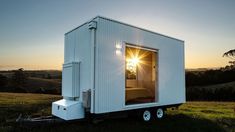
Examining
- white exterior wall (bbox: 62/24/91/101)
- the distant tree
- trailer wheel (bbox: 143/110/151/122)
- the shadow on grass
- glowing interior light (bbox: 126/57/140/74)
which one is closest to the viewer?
the shadow on grass

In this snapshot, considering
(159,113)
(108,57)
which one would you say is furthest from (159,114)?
(108,57)

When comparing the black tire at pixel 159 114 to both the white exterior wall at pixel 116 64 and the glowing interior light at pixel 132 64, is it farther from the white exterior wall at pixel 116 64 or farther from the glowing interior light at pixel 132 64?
the glowing interior light at pixel 132 64

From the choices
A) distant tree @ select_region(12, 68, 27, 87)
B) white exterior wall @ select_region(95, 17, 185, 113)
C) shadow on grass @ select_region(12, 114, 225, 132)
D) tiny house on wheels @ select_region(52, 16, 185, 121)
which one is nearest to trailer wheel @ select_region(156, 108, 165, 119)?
tiny house on wheels @ select_region(52, 16, 185, 121)

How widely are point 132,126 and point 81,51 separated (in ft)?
10.3

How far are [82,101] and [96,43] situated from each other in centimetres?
200

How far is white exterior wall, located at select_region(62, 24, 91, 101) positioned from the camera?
7.21 meters

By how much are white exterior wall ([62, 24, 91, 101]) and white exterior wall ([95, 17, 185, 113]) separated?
0.45m

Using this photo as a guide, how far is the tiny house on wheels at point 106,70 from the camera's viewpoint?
22.7 ft

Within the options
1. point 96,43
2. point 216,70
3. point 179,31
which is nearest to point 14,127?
point 96,43

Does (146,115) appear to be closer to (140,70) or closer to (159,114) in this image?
(159,114)

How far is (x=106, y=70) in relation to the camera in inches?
282

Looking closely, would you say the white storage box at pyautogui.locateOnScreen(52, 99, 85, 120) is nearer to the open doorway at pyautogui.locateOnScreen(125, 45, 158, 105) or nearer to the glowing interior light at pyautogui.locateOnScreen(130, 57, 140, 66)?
the open doorway at pyautogui.locateOnScreen(125, 45, 158, 105)

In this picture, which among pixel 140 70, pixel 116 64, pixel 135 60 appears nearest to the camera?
pixel 116 64

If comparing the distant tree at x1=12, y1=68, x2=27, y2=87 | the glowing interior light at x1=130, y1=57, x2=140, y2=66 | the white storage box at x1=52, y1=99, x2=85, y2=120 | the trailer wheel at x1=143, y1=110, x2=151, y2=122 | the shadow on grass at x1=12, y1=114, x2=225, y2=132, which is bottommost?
the shadow on grass at x1=12, y1=114, x2=225, y2=132
